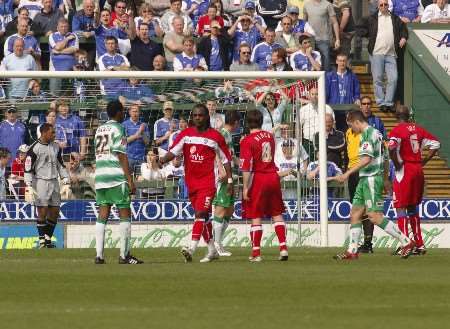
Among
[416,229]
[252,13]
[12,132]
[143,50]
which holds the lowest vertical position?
[416,229]

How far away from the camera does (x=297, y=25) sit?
3022 cm

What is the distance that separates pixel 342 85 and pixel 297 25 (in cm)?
207

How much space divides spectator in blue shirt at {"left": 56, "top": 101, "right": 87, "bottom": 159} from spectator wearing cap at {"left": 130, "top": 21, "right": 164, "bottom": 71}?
347cm

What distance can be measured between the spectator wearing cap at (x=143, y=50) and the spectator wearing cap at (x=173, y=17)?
108cm

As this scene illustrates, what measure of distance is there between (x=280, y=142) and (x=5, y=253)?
573cm

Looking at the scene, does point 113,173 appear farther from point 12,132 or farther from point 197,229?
point 12,132

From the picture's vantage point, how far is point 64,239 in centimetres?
2572

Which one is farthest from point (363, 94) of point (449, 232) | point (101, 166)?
point (101, 166)

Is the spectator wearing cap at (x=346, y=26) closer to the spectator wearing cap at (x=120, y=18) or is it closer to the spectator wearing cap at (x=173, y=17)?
the spectator wearing cap at (x=173, y=17)

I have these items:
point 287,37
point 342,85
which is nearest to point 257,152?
point 342,85

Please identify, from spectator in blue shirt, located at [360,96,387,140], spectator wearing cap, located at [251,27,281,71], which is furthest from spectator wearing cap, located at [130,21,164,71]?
spectator in blue shirt, located at [360,96,387,140]

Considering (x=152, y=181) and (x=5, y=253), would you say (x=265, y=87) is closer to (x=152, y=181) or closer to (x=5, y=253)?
(x=152, y=181)

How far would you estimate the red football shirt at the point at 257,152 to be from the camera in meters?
18.8

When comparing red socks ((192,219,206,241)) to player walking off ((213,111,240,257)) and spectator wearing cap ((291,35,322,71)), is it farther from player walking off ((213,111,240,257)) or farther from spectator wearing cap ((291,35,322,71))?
spectator wearing cap ((291,35,322,71))
